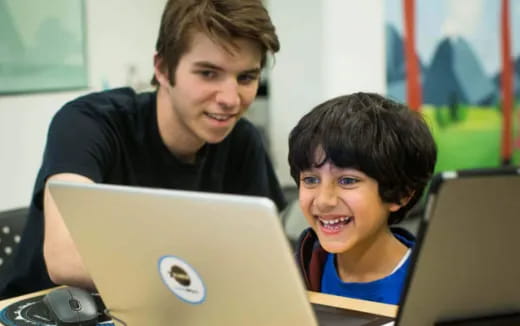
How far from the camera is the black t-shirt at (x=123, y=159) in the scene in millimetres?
1612

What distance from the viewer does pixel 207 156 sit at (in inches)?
76.4

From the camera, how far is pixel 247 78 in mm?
1736

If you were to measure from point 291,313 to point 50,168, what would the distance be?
34.2 inches

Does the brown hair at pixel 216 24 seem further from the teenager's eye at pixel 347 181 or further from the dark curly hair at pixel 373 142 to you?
the teenager's eye at pixel 347 181

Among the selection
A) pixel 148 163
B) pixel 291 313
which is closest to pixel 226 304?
pixel 291 313

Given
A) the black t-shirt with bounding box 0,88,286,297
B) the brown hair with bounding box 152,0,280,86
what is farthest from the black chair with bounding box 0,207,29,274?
the brown hair with bounding box 152,0,280,86

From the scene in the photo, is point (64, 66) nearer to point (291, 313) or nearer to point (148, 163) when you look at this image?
point (148, 163)

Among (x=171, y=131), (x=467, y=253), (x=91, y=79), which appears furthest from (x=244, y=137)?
(x=91, y=79)

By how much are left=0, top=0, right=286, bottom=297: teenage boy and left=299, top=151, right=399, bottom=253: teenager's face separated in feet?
1.54

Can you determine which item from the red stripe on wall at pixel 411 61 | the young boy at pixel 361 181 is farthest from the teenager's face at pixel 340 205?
the red stripe on wall at pixel 411 61

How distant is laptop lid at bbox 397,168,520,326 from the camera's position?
79 centimetres

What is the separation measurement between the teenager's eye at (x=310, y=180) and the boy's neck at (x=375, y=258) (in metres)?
0.15

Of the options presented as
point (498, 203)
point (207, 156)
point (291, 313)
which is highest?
point (498, 203)

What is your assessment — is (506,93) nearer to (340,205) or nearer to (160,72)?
(160,72)
